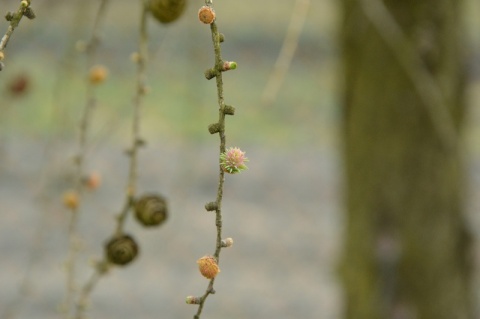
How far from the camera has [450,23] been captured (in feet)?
4.18

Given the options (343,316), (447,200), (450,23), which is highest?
(450,23)

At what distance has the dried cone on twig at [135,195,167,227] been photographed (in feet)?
1.96

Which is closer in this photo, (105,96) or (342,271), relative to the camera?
(342,271)

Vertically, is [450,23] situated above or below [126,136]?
below

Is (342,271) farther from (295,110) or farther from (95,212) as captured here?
(295,110)

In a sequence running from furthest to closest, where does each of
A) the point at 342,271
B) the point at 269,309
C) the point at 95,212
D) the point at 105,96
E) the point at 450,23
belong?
the point at 105,96
the point at 95,212
the point at 269,309
the point at 342,271
the point at 450,23

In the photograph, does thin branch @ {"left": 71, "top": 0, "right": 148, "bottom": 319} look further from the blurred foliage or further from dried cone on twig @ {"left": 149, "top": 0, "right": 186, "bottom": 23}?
the blurred foliage

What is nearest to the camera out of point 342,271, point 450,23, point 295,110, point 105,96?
point 450,23

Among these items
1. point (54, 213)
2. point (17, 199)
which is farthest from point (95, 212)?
point (54, 213)

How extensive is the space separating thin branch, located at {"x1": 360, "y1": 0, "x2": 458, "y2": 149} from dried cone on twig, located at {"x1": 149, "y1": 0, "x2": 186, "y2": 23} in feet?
1.25

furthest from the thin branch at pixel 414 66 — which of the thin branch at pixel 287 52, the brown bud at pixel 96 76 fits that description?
the brown bud at pixel 96 76

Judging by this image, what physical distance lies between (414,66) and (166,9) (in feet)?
2.01

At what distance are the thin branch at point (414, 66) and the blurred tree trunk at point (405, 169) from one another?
0.02 m

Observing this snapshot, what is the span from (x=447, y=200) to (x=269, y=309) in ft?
4.43
